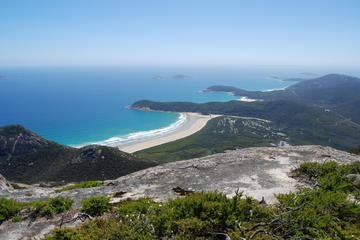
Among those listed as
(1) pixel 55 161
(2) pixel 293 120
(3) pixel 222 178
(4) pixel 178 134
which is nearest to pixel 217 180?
(3) pixel 222 178

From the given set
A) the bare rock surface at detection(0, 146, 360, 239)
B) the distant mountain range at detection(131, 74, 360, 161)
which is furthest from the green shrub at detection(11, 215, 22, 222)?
the distant mountain range at detection(131, 74, 360, 161)

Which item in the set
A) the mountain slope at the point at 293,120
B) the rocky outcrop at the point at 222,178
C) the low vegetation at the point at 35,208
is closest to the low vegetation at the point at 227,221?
the low vegetation at the point at 35,208

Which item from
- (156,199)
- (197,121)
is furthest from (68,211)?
(197,121)

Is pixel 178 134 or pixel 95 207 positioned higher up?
pixel 95 207

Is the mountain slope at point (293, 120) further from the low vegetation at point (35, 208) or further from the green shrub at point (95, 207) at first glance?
the green shrub at point (95, 207)

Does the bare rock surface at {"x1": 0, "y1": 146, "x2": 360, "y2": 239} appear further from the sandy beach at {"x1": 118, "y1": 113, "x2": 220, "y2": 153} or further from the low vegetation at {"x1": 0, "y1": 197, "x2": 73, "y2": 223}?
the sandy beach at {"x1": 118, "y1": 113, "x2": 220, "y2": 153}

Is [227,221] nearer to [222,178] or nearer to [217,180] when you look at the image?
[217,180]

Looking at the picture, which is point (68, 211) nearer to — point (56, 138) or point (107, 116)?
point (56, 138)
